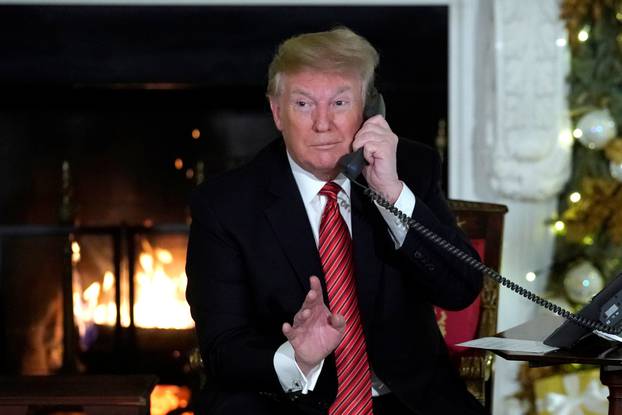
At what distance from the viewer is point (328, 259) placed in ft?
8.20

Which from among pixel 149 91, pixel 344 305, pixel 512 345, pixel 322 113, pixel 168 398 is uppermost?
pixel 149 91

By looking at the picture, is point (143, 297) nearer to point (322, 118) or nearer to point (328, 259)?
point (328, 259)

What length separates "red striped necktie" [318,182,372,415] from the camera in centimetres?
243

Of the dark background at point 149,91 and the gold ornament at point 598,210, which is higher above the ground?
the dark background at point 149,91

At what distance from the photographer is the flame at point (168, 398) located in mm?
4508

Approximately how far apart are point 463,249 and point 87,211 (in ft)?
7.83

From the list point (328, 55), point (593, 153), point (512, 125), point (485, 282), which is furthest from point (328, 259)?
point (593, 153)

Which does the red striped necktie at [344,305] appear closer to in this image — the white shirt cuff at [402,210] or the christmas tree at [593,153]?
the white shirt cuff at [402,210]

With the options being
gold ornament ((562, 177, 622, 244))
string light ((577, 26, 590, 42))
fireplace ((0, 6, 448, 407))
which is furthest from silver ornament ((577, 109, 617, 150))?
fireplace ((0, 6, 448, 407))

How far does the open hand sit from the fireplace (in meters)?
2.28

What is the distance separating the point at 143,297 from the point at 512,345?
8.51 feet

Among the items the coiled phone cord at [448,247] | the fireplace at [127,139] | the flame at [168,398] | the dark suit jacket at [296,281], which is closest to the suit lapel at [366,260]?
the dark suit jacket at [296,281]

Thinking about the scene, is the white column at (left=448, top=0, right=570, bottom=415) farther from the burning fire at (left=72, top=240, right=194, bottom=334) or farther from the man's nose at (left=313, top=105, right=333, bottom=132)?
the man's nose at (left=313, top=105, right=333, bottom=132)

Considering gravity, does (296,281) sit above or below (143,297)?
below
